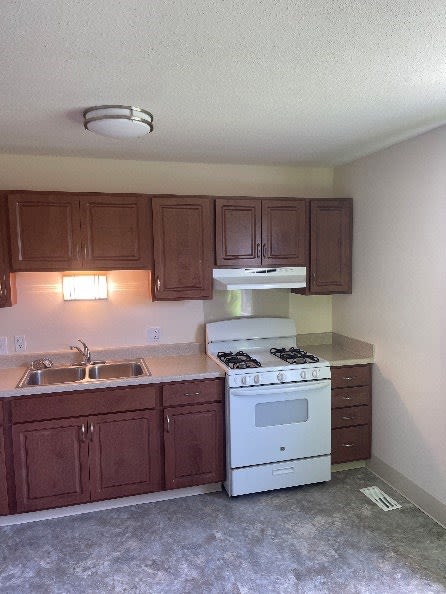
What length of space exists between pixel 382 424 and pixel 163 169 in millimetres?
2569

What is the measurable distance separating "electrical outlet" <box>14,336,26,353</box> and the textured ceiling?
4.46 feet

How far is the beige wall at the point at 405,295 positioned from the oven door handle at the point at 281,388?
0.52 meters

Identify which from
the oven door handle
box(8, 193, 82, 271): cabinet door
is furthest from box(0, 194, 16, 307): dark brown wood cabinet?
the oven door handle

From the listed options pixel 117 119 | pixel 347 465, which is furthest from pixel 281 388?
pixel 117 119

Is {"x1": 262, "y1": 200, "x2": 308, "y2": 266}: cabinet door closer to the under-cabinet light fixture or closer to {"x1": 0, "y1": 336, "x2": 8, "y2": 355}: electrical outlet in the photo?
the under-cabinet light fixture

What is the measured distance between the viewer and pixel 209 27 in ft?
4.70

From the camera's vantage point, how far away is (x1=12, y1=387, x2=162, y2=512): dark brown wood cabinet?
106 inches

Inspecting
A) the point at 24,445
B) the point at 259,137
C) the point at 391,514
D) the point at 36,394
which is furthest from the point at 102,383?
the point at 391,514

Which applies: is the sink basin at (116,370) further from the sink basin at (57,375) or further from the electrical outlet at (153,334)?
the electrical outlet at (153,334)

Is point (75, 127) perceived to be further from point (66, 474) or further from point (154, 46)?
point (66, 474)

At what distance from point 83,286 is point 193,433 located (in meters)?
1.35

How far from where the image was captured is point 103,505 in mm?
2922

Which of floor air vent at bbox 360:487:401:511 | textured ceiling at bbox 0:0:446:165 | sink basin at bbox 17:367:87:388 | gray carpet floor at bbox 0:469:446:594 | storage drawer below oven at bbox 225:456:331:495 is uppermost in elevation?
textured ceiling at bbox 0:0:446:165

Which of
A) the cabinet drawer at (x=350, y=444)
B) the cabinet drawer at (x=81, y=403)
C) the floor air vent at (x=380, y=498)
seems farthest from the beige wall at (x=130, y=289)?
the floor air vent at (x=380, y=498)
